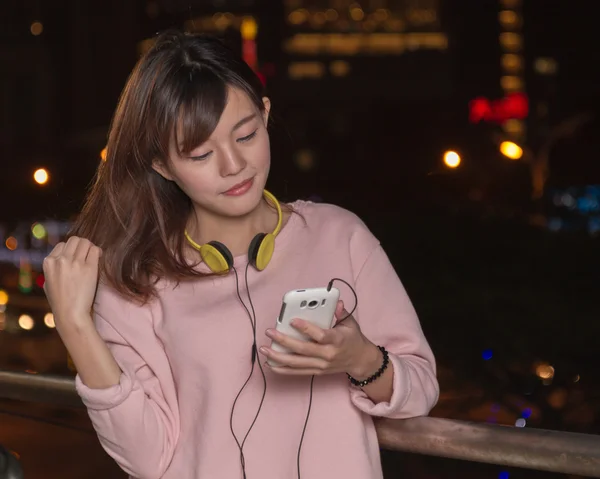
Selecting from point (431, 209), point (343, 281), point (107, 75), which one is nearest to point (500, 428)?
point (343, 281)

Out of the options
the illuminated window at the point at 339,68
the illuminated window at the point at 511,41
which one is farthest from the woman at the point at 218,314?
the illuminated window at the point at 511,41

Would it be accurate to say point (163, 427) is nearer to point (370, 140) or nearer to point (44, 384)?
point (44, 384)

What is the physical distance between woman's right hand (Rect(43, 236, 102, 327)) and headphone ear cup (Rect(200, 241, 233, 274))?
23 centimetres

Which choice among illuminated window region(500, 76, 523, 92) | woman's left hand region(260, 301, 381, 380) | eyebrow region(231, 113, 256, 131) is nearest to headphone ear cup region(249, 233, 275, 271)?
eyebrow region(231, 113, 256, 131)

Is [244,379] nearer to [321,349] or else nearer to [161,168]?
[321,349]

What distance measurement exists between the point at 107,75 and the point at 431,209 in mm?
29642

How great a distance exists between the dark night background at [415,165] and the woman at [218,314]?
339mm

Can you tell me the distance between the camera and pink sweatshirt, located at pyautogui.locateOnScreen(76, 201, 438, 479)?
1.86 m

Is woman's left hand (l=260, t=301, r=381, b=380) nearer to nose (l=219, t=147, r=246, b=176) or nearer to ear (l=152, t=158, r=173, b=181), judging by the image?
nose (l=219, t=147, r=246, b=176)

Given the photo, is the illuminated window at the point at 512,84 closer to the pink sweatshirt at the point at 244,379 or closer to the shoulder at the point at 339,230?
the shoulder at the point at 339,230

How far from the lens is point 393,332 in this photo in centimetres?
188

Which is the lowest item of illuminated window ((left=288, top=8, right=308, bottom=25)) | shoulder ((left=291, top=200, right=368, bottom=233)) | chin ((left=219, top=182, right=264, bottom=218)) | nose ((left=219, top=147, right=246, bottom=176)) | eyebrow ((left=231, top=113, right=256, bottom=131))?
illuminated window ((left=288, top=8, right=308, bottom=25))

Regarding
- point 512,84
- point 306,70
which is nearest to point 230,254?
point 306,70

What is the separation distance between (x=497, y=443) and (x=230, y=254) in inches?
24.8
